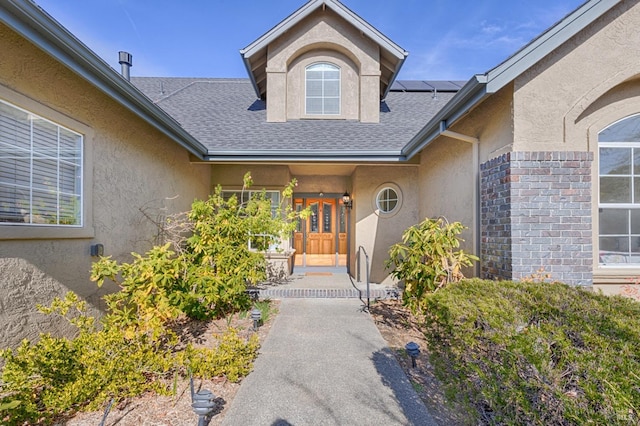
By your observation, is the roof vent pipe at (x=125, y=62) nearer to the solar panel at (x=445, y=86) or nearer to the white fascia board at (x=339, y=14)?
the white fascia board at (x=339, y=14)

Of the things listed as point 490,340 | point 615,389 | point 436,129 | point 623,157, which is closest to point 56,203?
point 490,340

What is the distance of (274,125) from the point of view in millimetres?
8789

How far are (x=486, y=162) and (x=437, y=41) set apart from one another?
1086cm

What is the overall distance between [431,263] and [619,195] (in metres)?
3.02

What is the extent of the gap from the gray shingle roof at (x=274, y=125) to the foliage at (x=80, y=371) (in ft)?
16.3

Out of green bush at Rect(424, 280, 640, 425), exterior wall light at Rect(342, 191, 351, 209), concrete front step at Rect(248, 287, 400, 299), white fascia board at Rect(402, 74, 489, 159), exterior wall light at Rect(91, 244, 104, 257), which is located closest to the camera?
green bush at Rect(424, 280, 640, 425)

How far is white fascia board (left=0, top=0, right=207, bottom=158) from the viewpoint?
2607 mm

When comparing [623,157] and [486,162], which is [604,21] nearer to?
[623,157]

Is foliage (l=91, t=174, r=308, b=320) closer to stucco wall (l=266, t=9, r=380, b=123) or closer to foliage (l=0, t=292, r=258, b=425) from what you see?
foliage (l=0, t=292, r=258, b=425)

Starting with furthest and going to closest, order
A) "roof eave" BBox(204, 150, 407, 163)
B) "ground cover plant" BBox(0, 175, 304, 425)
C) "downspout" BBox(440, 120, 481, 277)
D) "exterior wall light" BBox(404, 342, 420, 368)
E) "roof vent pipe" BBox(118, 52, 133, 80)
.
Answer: "roof vent pipe" BBox(118, 52, 133, 80) → "roof eave" BBox(204, 150, 407, 163) → "downspout" BBox(440, 120, 481, 277) → "exterior wall light" BBox(404, 342, 420, 368) → "ground cover plant" BBox(0, 175, 304, 425)

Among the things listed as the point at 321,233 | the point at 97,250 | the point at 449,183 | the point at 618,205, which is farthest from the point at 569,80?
the point at 321,233

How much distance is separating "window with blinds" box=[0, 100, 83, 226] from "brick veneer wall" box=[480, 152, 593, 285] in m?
6.08

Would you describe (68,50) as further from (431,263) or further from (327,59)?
(327,59)

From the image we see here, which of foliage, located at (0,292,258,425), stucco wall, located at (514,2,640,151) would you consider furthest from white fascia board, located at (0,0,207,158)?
stucco wall, located at (514,2,640,151)
